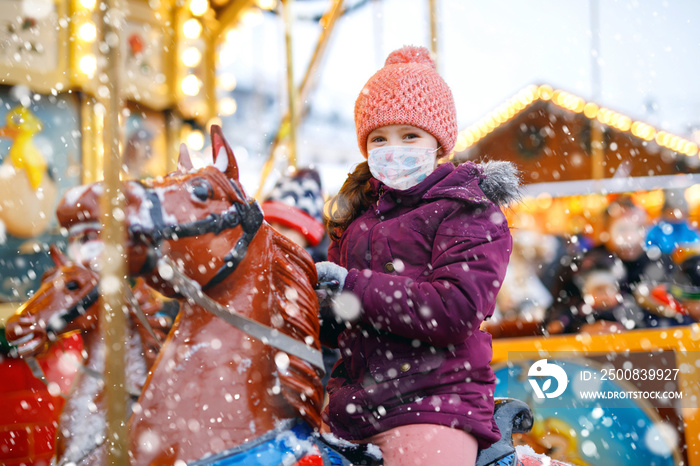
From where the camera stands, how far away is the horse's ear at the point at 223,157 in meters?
1.26

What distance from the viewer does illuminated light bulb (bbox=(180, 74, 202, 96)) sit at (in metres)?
4.67

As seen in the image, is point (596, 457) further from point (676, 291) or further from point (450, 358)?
point (450, 358)

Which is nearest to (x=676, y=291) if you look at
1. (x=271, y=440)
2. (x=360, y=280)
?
(x=360, y=280)

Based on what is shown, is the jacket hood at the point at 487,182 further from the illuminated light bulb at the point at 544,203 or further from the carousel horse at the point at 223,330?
the illuminated light bulb at the point at 544,203

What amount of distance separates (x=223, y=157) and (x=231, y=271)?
0.27m

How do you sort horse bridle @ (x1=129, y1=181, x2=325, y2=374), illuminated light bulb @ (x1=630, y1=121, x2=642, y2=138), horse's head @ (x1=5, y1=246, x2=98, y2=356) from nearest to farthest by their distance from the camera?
horse bridle @ (x1=129, y1=181, x2=325, y2=374) → horse's head @ (x1=5, y1=246, x2=98, y2=356) → illuminated light bulb @ (x1=630, y1=121, x2=642, y2=138)

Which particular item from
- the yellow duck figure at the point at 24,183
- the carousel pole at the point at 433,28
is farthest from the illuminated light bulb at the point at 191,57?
the carousel pole at the point at 433,28

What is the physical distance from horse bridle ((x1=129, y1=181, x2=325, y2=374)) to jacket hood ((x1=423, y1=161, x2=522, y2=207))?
0.44 m

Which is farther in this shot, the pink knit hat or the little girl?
the pink knit hat

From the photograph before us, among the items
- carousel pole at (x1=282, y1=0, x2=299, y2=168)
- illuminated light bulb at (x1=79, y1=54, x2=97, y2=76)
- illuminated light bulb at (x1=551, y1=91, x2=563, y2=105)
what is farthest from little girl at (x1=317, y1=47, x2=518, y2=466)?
illuminated light bulb at (x1=551, y1=91, x2=563, y2=105)

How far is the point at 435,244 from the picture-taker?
4.30 feet

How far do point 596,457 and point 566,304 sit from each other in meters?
1.11

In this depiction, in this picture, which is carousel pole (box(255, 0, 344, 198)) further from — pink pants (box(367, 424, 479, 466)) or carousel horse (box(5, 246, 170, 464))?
pink pants (box(367, 424, 479, 466))

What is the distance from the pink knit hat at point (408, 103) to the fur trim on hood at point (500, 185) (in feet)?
0.57
